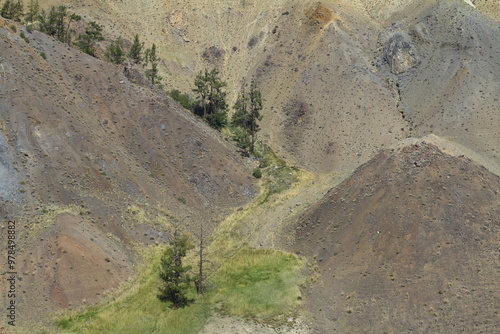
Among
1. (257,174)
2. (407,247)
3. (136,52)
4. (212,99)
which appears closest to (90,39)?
(136,52)

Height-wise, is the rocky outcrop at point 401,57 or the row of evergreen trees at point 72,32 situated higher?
the rocky outcrop at point 401,57

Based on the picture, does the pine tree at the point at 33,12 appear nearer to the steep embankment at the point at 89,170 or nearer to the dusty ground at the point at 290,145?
the dusty ground at the point at 290,145

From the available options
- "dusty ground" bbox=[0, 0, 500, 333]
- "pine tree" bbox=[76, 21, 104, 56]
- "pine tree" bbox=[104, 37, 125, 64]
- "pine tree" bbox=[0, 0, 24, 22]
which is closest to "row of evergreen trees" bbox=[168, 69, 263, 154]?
"dusty ground" bbox=[0, 0, 500, 333]

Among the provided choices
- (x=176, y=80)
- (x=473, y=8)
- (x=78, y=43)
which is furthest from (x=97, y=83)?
(x=473, y=8)

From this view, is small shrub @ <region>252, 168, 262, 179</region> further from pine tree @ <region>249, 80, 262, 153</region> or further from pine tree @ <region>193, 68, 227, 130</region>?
pine tree @ <region>193, 68, 227, 130</region>

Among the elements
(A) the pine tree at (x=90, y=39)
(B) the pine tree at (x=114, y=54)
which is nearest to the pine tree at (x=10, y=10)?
(A) the pine tree at (x=90, y=39)

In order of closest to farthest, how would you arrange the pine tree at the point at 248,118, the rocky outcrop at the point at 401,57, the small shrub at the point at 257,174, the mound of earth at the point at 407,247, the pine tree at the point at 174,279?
the mound of earth at the point at 407,247
the pine tree at the point at 174,279
the small shrub at the point at 257,174
the pine tree at the point at 248,118
the rocky outcrop at the point at 401,57

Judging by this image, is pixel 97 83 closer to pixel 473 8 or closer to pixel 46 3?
pixel 46 3
